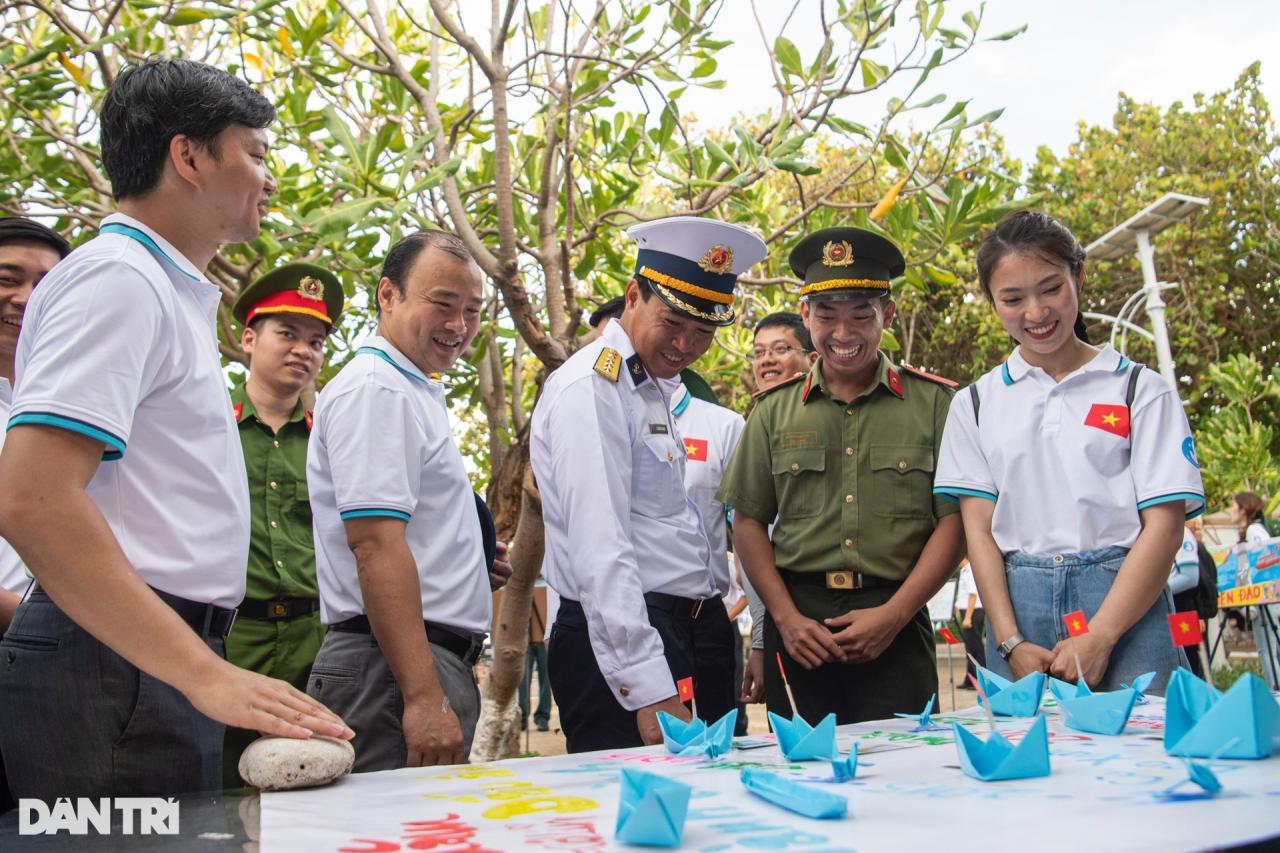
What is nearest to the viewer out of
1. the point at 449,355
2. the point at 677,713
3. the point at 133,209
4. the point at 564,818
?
the point at 564,818

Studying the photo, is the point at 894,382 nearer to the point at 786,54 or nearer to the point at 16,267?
the point at 786,54

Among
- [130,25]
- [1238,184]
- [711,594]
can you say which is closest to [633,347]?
[711,594]

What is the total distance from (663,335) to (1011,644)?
48.5 inches

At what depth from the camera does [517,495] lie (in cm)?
514

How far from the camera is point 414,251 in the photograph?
9.23ft

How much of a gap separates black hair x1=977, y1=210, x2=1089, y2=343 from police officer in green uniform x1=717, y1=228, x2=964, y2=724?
460mm

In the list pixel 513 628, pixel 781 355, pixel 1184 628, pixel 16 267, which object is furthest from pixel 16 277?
pixel 1184 628

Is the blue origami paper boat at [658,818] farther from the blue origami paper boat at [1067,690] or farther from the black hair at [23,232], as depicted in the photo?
the black hair at [23,232]

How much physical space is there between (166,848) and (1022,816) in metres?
0.95

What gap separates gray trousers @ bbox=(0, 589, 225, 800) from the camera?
62.6 inches

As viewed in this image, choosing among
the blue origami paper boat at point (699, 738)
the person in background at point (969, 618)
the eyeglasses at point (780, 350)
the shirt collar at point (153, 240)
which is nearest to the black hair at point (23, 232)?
the shirt collar at point (153, 240)

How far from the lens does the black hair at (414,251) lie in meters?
2.80

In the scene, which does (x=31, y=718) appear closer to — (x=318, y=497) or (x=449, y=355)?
(x=318, y=497)

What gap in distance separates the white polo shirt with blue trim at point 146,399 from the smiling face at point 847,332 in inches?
82.0
